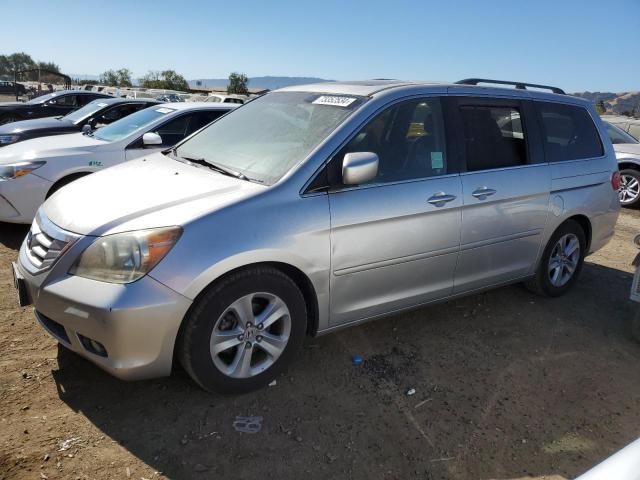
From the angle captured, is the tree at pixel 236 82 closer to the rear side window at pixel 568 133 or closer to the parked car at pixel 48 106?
the parked car at pixel 48 106

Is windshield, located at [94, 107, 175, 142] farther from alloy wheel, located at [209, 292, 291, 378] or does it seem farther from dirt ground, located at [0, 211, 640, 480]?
alloy wheel, located at [209, 292, 291, 378]

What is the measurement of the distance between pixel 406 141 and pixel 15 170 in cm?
405

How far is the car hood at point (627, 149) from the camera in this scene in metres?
9.57

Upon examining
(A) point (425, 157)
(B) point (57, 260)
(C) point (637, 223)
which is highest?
(A) point (425, 157)

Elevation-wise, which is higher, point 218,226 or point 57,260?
point 218,226

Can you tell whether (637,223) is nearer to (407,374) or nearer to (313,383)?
(407,374)

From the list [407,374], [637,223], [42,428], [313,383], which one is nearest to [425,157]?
[407,374]

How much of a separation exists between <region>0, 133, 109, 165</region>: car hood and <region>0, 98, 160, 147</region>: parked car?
3.53 feet

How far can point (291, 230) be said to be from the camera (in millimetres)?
2742

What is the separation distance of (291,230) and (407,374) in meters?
1.28

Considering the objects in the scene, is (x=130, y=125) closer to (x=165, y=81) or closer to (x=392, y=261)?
(x=392, y=261)

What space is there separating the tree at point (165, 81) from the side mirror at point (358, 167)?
55273 millimetres

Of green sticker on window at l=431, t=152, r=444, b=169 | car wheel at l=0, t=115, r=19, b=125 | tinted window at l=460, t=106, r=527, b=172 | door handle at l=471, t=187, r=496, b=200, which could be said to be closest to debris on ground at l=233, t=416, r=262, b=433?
green sticker on window at l=431, t=152, r=444, b=169

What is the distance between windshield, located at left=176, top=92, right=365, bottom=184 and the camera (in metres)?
3.06
